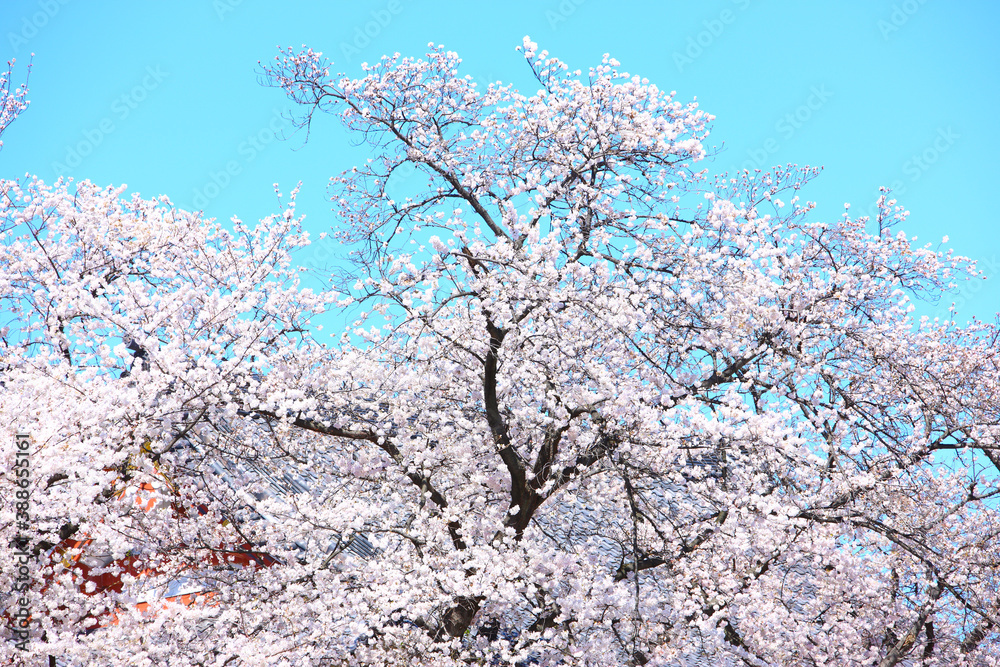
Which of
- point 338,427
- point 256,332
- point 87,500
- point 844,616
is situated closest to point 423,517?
point 338,427

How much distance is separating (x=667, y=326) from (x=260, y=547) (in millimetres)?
4911

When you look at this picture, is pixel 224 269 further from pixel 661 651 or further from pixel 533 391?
pixel 661 651

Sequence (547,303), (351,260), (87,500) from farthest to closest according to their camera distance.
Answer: (351,260) < (547,303) < (87,500)

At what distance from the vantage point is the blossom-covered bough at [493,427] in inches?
257

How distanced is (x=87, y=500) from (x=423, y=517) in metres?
3.14

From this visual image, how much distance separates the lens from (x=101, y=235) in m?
9.02

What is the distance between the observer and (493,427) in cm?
746

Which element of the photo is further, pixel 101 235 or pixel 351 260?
pixel 101 235

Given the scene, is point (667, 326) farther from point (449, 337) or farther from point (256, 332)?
point (256, 332)

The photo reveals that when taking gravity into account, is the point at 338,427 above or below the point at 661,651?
above

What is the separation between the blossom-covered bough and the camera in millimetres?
6520

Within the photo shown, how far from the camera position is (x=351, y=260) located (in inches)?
312

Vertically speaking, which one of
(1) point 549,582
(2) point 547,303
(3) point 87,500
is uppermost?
(2) point 547,303

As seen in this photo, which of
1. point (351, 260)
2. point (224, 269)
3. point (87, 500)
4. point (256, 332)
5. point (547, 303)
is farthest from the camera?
point (224, 269)
